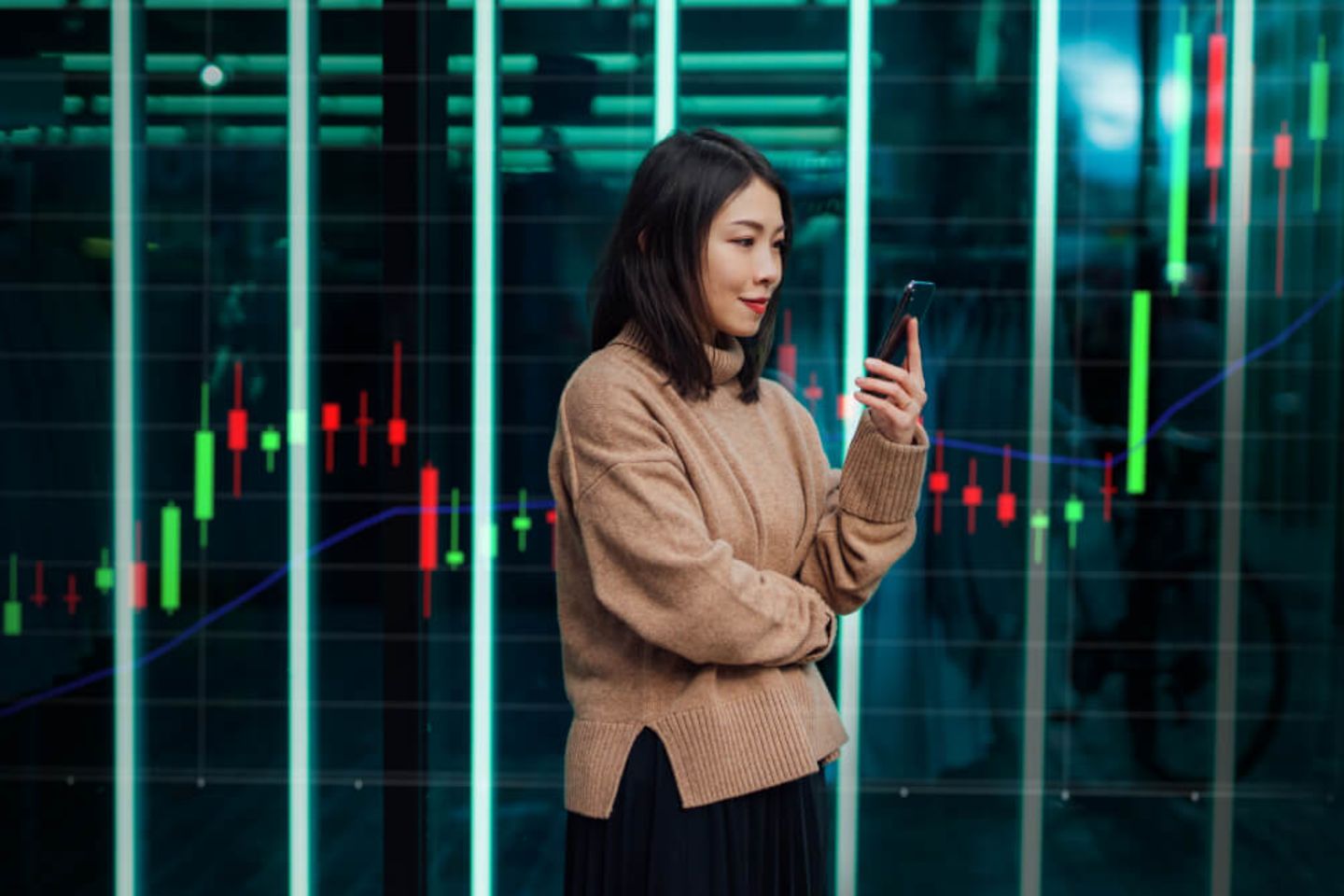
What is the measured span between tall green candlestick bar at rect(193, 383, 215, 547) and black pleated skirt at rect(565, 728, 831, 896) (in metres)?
1.29

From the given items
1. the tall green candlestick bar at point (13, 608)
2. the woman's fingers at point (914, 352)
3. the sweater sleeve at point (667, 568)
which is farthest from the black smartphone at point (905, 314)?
the tall green candlestick bar at point (13, 608)

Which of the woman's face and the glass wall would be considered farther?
the glass wall

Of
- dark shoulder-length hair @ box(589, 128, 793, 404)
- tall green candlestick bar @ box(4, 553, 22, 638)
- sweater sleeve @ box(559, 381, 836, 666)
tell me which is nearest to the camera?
sweater sleeve @ box(559, 381, 836, 666)

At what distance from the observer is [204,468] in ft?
8.20

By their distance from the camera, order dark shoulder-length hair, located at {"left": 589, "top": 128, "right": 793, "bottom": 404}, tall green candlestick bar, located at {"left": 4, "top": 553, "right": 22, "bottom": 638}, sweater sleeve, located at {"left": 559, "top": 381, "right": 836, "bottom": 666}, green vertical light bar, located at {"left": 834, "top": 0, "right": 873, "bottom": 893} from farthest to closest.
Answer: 1. tall green candlestick bar, located at {"left": 4, "top": 553, "right": 22, "bottom": 638}
2. green vertical light bar, located at {"left": 834, "top": 0, "right": 873, "bottom": 893}
3. dark shoulder-length hair, located at {"left": 589, "top": 128, "right": 793, "bottom": 404}
4. sweater sleeve, located at {"left": 559, "top": 381, "right": 836, "bottom": 666}

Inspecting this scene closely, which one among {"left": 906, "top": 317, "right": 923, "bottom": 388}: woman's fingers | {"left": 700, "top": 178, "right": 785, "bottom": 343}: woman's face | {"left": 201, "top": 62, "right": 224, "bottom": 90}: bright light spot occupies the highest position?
{"left": 201, "top": 62, "right": 224, "bottom": 90}: bright light spot

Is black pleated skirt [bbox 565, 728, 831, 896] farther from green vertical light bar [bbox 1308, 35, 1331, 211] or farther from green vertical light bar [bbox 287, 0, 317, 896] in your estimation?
green vertical light bar [bbox 1308, 35, 1331, 211]

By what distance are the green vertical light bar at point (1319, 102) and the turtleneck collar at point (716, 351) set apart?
149cm

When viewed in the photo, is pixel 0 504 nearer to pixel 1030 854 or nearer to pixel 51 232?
pixel 51 232

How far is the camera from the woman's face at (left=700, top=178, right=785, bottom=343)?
147 centimetres

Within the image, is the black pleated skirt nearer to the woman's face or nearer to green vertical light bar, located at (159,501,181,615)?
the woman's face

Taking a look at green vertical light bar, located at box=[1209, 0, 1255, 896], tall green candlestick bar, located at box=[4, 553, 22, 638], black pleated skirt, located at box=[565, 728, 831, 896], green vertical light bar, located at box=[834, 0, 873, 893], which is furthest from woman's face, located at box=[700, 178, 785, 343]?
tall green candlestick bar, located at box=[4, 553, 22, 638]

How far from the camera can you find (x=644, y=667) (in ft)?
4.82

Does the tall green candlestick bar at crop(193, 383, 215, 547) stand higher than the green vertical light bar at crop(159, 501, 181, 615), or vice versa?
the tall green candlestick bar at crop(193, 383, 215, 547)
